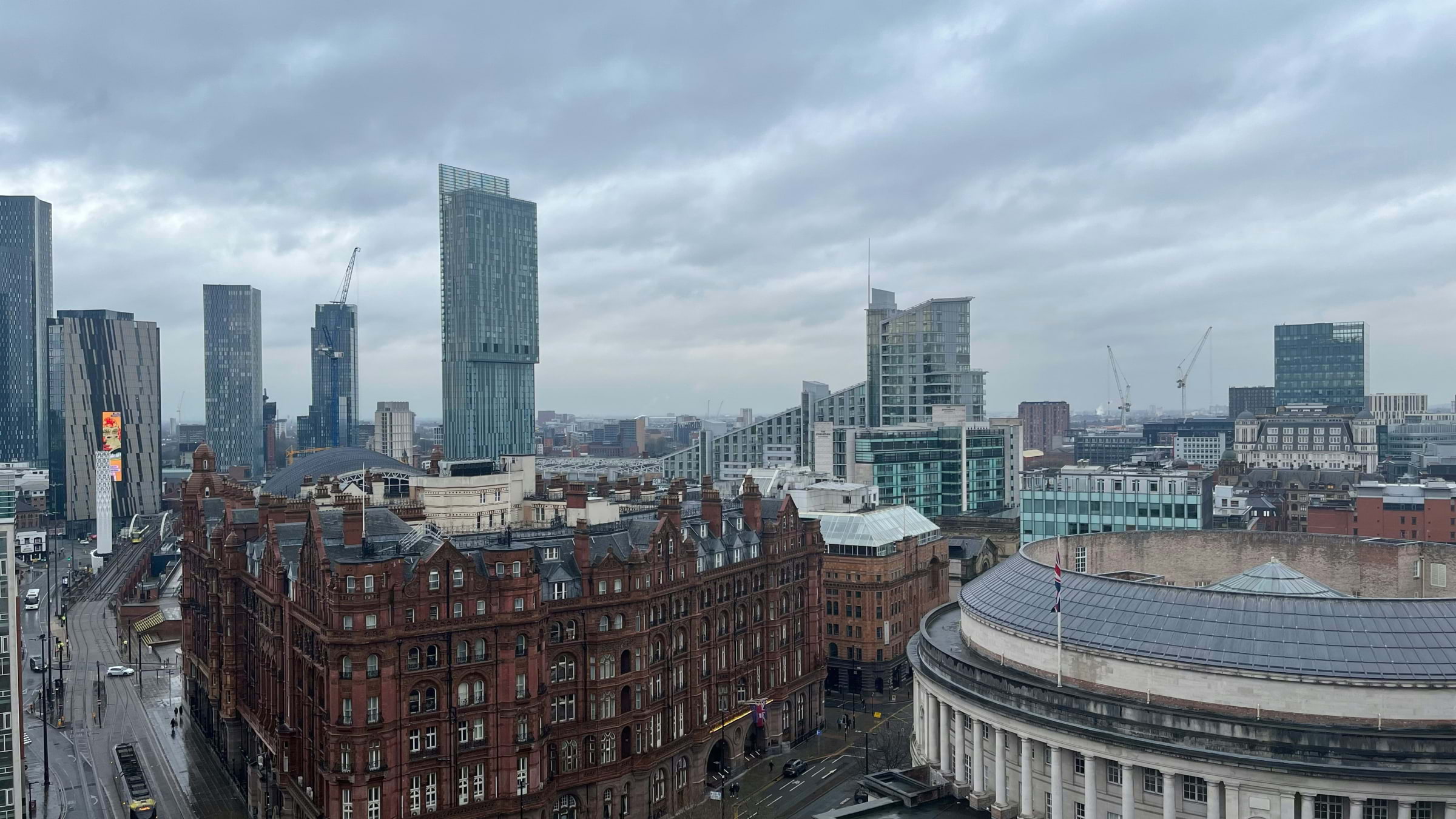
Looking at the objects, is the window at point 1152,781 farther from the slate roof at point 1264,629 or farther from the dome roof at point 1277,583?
the dome roof at point 1277,583

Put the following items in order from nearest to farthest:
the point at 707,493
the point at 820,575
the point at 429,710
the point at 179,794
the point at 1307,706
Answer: the point at 1307,706, the point at 429,710, the point at 179,794, the point at 707,493, the point at 820,575

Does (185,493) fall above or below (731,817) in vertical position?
above

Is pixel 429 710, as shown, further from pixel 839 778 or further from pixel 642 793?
pixel 839 778

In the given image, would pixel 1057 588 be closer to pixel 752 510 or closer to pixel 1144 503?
pixel 752 510

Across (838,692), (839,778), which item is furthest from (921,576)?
(839,778)

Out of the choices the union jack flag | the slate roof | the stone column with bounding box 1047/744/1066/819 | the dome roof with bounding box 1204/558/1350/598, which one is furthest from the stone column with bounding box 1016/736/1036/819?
the dome roof with bounding box 1204/558/1350/598

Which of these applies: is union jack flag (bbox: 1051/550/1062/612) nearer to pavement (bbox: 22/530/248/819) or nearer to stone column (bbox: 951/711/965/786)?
stone column (bbox: 951/711/965/786)

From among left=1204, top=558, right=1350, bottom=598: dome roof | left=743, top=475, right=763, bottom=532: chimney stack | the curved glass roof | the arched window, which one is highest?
left=743, top=475, right=763, bottom=532: chimney stack
